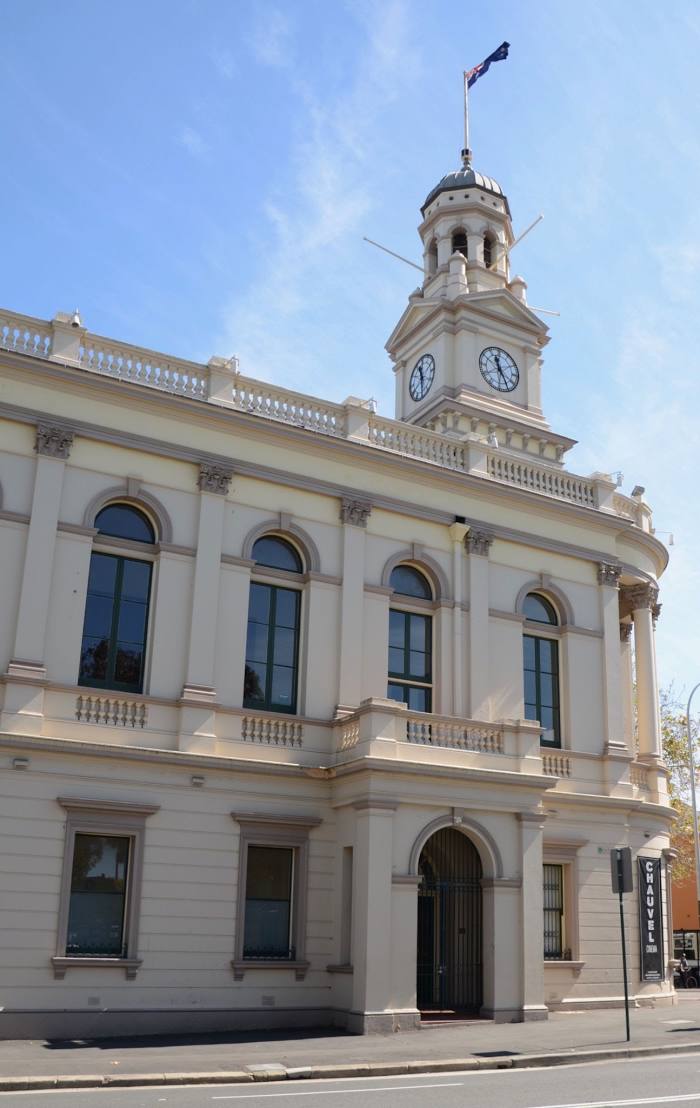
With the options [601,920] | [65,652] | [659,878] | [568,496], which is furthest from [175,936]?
[568,496]

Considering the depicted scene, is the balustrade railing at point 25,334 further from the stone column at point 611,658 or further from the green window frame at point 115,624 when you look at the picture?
the stone column at point 611,658

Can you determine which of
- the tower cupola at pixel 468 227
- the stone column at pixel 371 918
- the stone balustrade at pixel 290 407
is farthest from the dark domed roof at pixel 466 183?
the stone column at pixel 371 918

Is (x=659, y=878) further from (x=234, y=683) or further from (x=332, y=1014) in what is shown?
(x=234, y=683)

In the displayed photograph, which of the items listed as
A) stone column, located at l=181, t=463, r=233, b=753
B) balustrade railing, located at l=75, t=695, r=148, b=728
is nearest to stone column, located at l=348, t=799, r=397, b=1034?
stone column, located at l=181, t=463, r=233, b=753

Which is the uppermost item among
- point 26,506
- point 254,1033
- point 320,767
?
point 26,506

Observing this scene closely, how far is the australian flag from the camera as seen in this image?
35.4 m

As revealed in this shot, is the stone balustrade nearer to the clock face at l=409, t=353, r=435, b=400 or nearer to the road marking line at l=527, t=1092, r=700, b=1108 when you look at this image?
the clock face at l=409, t=353, r=435, b=400

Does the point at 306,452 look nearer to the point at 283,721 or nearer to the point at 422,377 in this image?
the point at 283,721

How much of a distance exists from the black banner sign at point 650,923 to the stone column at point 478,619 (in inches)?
210

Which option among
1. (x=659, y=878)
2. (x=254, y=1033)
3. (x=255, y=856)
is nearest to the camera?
(x=254, y=1033)

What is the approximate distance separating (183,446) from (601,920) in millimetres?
13884

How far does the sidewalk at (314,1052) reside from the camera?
13.8 metres

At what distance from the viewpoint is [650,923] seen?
25172 mm

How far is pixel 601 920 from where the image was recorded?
2445cm
